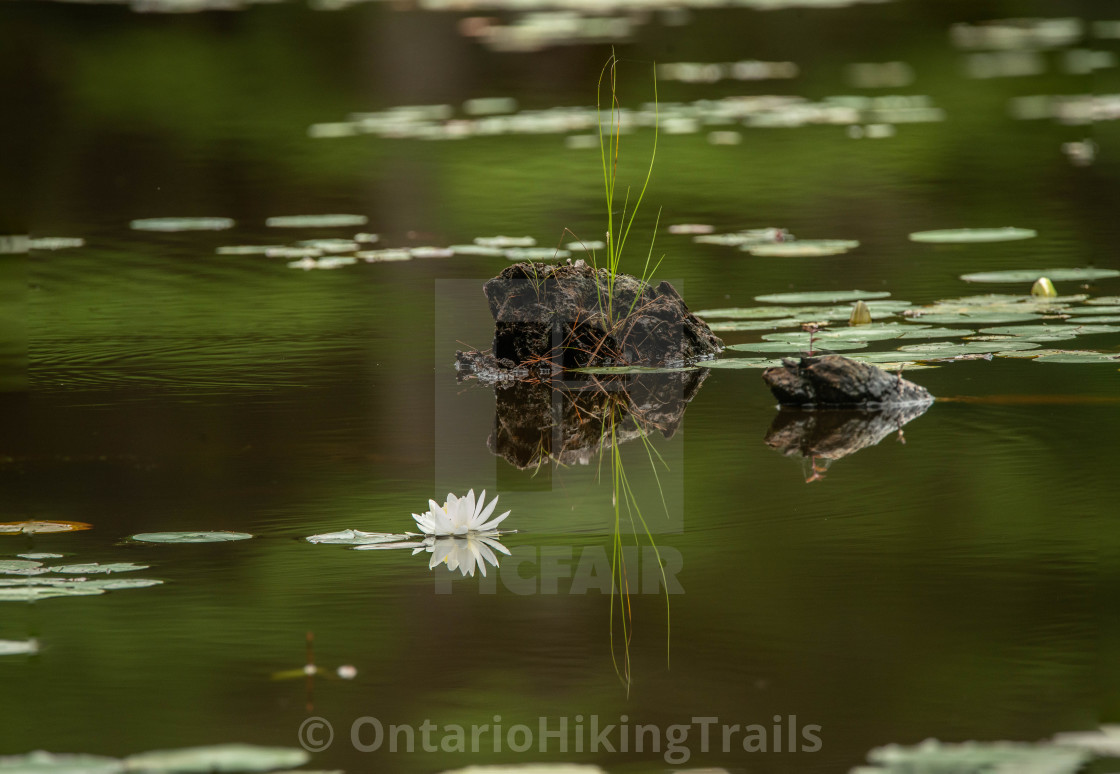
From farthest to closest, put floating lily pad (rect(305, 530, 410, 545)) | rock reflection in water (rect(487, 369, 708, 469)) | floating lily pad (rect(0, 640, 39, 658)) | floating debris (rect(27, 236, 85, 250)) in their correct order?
1. floating debris (rect(27, 236, 85, 250))
2. rock reflection in water (rect(487, 369, 708, 469))
3. floating lily pad (rect(305, 530, 410, 545))
4. floating lily pad (rect(0, 640, 39, 658))

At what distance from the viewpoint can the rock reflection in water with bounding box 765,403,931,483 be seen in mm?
3805

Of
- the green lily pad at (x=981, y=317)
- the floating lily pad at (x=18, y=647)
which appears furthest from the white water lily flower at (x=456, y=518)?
the green lily pad at (x=981, y=317)

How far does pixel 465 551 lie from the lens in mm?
3193

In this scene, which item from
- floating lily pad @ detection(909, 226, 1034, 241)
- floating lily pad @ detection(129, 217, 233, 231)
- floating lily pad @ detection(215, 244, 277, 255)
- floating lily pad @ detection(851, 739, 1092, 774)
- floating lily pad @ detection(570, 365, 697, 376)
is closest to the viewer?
floating lily pad @ detection(851, 739, 1092, 774)

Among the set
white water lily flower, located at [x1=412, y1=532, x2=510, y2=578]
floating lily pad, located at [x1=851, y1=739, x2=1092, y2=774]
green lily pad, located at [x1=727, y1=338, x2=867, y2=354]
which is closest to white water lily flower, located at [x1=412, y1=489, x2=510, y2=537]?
white water lily flower, located at [x1=412, y1=532, x2=510, y2=578]

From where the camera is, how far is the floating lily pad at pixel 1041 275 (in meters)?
5.60

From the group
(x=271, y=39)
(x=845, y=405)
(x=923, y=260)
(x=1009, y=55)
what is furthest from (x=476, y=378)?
(x=271, y=39)

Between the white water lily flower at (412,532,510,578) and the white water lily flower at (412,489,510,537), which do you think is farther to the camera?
the white water lily flower at (412,489,510,537)

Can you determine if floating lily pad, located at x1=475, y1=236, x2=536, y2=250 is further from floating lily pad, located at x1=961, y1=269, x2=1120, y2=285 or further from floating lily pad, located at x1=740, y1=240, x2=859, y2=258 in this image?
floating lily pad, located at x1=961, y1=269, x2=1120, y2=285

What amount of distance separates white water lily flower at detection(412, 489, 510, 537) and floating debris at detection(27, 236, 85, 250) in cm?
437

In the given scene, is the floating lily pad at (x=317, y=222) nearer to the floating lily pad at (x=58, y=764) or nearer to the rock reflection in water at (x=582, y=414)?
the rock reflection in water at (x=582, y=414)

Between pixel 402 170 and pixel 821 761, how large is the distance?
6912mm

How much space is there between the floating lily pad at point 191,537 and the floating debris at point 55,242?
13.7 feet

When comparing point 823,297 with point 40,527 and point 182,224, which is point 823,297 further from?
point 182,224
